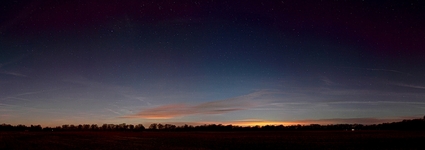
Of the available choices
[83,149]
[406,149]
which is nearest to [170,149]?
[83,149]

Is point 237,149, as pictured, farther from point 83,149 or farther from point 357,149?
point 83,149

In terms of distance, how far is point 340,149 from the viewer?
47375mm

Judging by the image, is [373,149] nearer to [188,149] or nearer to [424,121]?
[188,149]

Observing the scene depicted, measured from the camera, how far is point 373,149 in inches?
1815

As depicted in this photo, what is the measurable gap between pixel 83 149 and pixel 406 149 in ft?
148

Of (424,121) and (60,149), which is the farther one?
(424,121)

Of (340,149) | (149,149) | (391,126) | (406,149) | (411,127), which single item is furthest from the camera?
(391,126)

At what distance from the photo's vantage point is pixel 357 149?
4666 centimetres

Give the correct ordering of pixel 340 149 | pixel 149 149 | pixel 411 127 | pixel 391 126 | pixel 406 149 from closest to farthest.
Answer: pixel 406 149, pixel 340 149, pixel 149 149, pixel 411 127, pixel 391 126

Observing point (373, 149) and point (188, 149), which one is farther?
point (188, 149)

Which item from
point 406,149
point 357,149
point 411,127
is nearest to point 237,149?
point 357,149

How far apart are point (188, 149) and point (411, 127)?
5774 inches

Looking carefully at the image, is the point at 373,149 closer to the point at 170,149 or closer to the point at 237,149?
the point at 237,149

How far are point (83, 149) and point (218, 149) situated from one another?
67.0 feet
